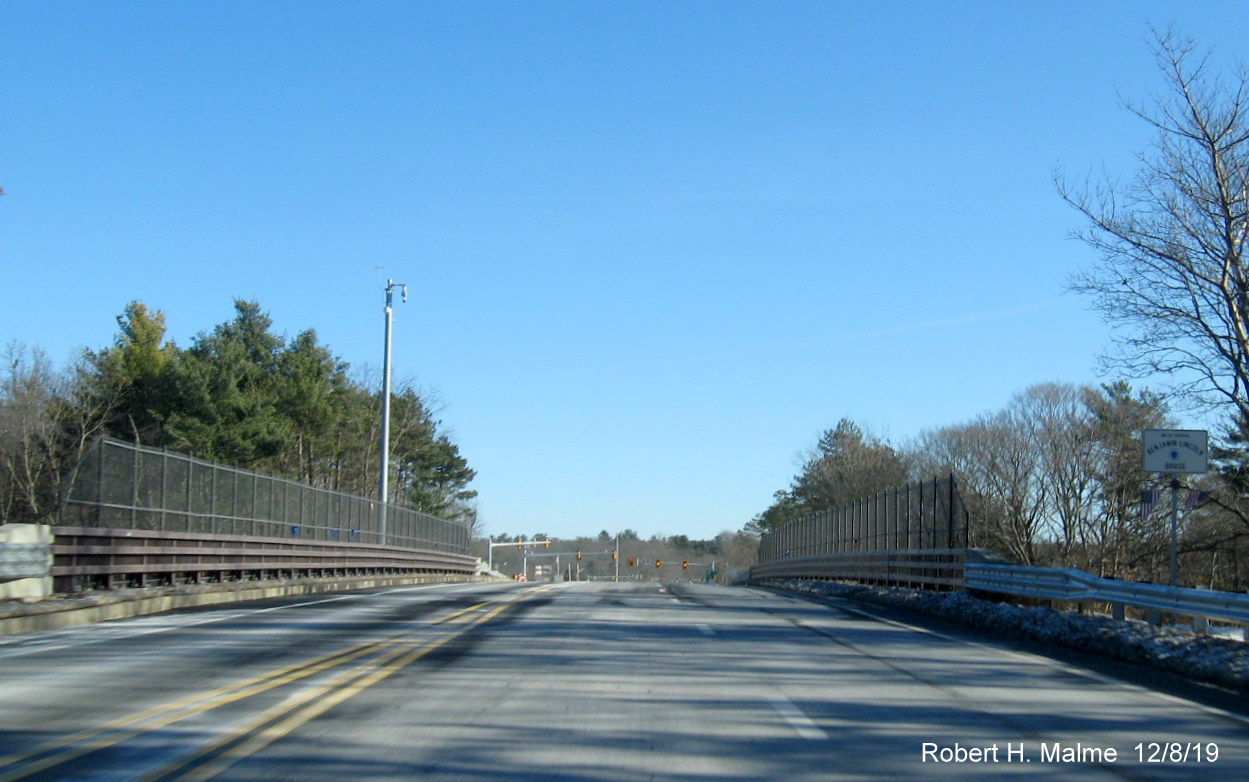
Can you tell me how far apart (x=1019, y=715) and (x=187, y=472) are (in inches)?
728

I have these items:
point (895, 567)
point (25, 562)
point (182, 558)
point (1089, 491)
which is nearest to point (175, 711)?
point (25, 562)

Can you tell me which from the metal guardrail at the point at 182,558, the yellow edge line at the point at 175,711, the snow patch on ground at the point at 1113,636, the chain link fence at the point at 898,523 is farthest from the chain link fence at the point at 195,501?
the chain link fence at the point at 898,523

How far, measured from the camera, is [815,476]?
3848 inches

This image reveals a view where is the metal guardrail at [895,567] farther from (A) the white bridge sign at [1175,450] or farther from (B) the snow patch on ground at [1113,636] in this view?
(A) the white bridge sign at [1175,450]

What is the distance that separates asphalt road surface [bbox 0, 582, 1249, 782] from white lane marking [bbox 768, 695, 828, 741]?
32 mm

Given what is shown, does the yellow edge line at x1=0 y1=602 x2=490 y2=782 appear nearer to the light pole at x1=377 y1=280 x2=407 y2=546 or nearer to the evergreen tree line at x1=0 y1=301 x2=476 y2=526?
the light pole at x1=377 y1=280 x2=407 y2=546

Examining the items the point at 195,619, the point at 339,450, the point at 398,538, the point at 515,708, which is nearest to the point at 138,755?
the point at 515,708

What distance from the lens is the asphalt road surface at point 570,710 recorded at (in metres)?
7.25

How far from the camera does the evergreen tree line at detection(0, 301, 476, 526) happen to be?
5397 cm

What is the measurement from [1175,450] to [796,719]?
1015 cm

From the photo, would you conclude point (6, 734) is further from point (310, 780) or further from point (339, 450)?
point (339, 450)

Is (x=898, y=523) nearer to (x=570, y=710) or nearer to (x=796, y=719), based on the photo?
(x=796, y=719)

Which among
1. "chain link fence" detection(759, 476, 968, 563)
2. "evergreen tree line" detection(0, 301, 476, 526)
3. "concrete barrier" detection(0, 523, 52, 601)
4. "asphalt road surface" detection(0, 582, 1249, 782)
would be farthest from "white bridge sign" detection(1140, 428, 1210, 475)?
"evergreen tree line" detection(0, 301, 476, 526)

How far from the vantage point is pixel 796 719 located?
29.2 feet
